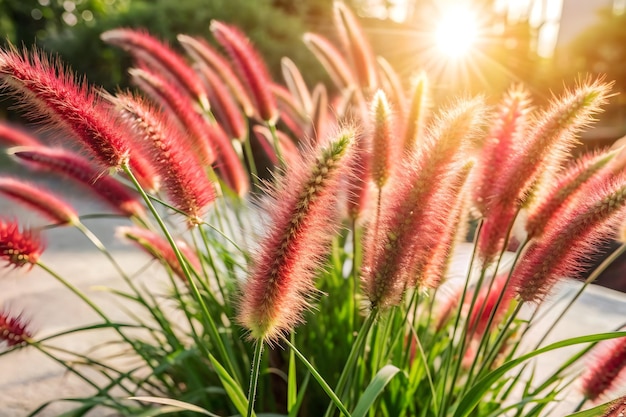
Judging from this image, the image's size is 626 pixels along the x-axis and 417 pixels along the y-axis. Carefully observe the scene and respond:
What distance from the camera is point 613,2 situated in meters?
7.41

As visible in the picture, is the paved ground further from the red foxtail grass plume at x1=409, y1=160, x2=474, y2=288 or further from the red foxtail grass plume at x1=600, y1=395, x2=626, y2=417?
Result: the red foxtail grass plume at x1=600, y1=395, x2=626, y2=417

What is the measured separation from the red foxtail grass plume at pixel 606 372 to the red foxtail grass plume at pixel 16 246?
87 cm

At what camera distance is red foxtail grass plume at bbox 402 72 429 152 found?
0.91 meters

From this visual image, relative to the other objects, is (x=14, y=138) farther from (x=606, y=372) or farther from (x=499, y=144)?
(x=606, y=372)

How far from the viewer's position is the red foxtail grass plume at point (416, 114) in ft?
2.97

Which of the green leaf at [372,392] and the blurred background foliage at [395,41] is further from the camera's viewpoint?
the blurred background foliage at [395,41]

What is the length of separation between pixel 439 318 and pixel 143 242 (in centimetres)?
60

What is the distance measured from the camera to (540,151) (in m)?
0.76

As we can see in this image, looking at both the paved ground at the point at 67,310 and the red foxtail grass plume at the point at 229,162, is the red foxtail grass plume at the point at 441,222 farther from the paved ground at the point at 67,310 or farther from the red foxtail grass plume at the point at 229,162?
the red foxtail grass plume at the point at 229,162

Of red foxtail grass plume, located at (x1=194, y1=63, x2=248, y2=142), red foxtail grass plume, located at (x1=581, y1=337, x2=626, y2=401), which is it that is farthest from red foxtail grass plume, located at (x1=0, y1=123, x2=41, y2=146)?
red foxtail grass plume, located at (x1=581, y1=337, x2=626, y2=401)

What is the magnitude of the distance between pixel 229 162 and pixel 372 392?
2.42 ft

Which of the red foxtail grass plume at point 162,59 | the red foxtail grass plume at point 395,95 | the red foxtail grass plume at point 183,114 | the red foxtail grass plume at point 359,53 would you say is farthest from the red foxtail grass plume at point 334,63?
the red foxtail grass plume at point 183,114

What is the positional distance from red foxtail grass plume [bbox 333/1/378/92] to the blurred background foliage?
13.3ft

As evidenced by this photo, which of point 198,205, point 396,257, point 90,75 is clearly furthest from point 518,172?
point 90,75
